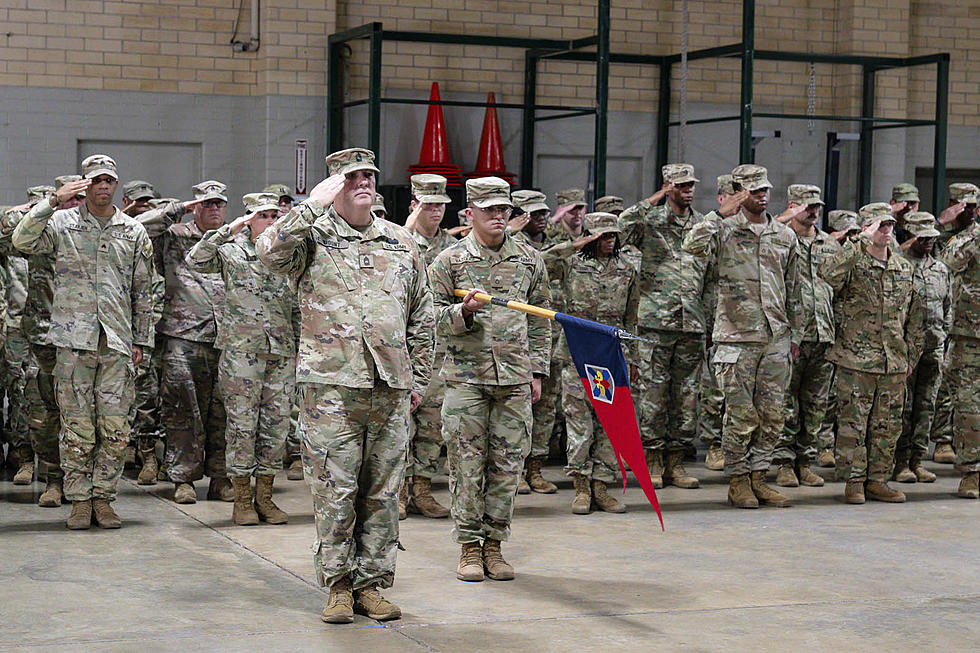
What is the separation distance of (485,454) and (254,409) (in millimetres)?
1671

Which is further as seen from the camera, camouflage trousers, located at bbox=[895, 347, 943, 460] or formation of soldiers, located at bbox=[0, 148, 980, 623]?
camouflage trousers, located at bbox=[895, 347, 943, 460]

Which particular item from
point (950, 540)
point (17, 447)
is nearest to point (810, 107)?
point (950, 540)

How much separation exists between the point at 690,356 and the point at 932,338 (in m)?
1.90

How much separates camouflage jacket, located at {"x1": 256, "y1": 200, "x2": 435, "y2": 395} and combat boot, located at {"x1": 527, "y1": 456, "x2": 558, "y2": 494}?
3.19 meters

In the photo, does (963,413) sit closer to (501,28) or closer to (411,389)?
(411,389)

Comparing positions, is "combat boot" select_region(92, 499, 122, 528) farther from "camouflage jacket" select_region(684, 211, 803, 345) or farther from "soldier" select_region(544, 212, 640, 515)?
"camouflage jacket" select_region(684, 211, 803, 345)

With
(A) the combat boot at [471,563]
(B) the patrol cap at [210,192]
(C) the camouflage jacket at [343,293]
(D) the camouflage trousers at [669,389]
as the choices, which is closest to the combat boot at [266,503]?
(A) the combat boot at [471,563]

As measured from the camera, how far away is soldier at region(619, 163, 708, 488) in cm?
866

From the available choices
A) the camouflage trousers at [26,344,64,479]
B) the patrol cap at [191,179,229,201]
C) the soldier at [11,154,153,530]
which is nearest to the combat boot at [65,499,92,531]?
the soldier at [11,154,153,530]

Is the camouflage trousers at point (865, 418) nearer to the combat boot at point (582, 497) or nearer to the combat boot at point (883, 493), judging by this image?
the combat boot at point (883, 493)

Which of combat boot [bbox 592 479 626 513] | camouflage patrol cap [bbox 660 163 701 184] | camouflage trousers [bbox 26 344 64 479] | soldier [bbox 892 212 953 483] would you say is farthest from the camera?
soldier [bbox 892 212 953 483]

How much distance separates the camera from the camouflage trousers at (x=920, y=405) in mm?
9195

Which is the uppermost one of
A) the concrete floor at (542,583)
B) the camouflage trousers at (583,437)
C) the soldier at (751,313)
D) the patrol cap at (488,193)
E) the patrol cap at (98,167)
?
the patrol cap at (98,167)

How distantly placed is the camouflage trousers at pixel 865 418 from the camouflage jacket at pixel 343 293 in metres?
3.91
